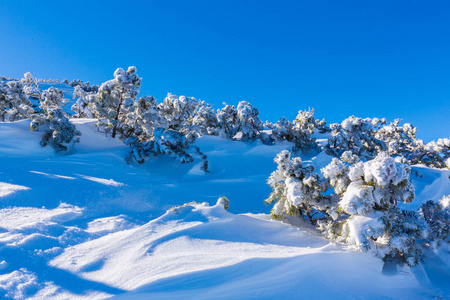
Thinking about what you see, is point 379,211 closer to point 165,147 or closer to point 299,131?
point 165,147

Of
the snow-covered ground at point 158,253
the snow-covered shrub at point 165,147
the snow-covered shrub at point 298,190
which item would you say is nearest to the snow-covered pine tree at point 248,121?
the snow-covered shrub at point 165,147

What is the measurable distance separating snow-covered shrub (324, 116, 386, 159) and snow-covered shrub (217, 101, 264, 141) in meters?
4.99

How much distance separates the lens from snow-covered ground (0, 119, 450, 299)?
11.0ft

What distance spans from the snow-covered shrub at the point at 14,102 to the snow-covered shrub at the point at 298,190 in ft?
65.8

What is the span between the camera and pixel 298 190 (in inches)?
230

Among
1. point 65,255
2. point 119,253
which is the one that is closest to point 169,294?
point 119,253

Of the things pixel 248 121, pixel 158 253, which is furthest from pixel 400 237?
pixel 248 121

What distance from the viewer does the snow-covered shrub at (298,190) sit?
5.75 m

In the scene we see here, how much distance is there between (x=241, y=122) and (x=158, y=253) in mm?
14071

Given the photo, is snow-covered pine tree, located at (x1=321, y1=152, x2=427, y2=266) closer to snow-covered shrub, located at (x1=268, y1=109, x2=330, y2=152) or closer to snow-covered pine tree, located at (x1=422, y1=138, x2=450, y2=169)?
snow-covered shrub, located at (x1=268, y1=109, x2=330, y2=152)

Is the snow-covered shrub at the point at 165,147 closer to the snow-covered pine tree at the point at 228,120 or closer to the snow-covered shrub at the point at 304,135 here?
the snow-covered pine tree at the point at 228,120

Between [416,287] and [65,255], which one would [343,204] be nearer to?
[416,287]

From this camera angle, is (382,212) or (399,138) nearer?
(382,212)

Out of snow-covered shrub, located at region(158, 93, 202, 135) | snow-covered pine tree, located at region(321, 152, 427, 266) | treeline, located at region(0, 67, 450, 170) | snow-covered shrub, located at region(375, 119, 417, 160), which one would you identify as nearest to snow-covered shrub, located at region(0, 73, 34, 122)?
treeline, located at region(0, 67, 450, 170)
